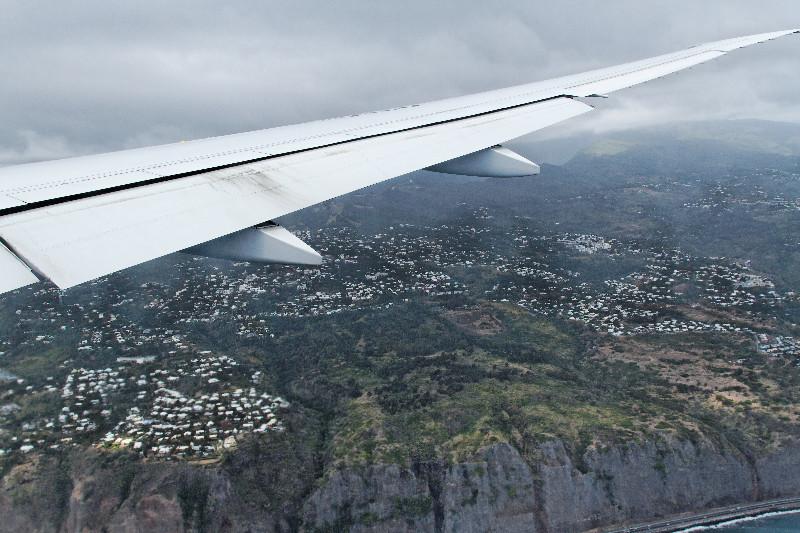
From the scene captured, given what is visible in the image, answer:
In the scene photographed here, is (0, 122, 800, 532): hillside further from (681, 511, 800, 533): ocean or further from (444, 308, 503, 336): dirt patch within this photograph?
(681, 511, 800, 533): ocean

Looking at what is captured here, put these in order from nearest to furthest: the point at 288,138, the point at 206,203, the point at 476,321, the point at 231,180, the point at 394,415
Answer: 1. the point at 206,203
2. the point at 231,180
3. the point at 288,138
4. the point at 394,415
5. the point at 476,321

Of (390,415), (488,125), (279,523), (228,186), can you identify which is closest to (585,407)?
(390,415)

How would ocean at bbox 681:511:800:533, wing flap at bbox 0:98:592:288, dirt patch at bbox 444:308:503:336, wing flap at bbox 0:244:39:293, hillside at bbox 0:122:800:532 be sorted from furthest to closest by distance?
dirt patch at bbox 444:308:503:336
ocean at bbox 681:511:800:533
hillside at bbox 0:122:800:532
wing flap at bbox 0:98:592:288
wing flap at bbox 0:244:39:293

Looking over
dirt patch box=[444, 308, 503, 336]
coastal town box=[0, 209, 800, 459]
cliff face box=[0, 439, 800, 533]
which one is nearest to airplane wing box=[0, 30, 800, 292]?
coastal town box=[0, 209, 800, 459]

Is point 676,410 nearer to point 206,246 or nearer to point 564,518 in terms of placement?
point 564,518

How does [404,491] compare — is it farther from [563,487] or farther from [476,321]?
[476,321]

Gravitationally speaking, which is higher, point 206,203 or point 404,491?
point 206,203

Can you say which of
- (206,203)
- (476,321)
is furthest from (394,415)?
(206,203)
